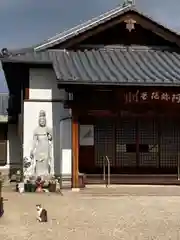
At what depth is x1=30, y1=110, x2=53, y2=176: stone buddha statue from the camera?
16719 millimetres

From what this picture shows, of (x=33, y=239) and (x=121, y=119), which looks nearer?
(x=33, y=239)

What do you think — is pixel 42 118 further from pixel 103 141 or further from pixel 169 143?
pixel 169 143

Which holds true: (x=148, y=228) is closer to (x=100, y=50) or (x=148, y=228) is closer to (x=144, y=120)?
(x=144, y=120)

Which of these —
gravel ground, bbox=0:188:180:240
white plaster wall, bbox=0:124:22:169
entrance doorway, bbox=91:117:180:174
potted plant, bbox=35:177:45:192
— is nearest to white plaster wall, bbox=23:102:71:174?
potted plant, bbox=35:177:45:192

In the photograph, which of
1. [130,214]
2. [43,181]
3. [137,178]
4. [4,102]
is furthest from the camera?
[4,102]

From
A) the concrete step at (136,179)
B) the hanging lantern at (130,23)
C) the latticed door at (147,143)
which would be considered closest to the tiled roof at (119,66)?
the hanging lantern at (130,23)

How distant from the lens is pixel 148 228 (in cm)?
A: 945

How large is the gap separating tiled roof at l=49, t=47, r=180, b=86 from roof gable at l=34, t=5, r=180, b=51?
0.46 metres

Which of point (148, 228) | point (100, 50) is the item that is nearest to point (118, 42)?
point (100, 50)

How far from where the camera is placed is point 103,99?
16078mm

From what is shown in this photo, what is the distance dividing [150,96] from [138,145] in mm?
2633

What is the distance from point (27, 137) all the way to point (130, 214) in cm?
667

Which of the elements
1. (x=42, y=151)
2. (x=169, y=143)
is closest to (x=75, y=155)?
(x=42, y=151)

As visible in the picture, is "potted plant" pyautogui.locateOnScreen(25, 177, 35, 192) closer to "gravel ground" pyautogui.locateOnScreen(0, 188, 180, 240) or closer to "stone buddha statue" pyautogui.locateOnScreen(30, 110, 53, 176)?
"gravel ground" pyautogui.locateOnScreen(0, 188, 180, 240)
